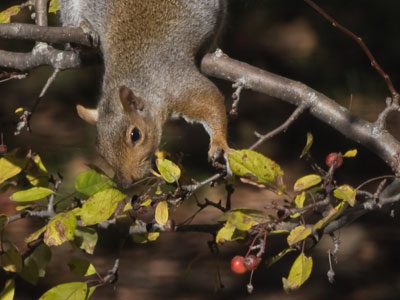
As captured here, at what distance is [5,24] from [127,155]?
41 centimetres

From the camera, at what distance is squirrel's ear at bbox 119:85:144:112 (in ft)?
6.11

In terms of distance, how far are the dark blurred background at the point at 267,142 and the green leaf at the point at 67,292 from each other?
60.8 inches

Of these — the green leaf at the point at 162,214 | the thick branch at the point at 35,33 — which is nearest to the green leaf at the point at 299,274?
the green leaf at the point at 162,214

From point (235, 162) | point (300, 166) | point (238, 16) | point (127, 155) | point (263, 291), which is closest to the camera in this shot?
point (235, 162)

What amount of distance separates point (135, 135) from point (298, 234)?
749 millimetres

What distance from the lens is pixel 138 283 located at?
3119mm

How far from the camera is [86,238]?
1.44 meters

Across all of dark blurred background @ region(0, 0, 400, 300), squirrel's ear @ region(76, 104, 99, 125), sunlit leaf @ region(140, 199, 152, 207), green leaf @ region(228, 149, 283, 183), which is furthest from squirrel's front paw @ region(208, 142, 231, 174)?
dark blurred background @ region(0, 0, 400, 300)

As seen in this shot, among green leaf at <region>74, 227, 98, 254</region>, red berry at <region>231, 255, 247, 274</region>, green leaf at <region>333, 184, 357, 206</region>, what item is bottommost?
green leaf at <region>74, 227, 98, 254</region>

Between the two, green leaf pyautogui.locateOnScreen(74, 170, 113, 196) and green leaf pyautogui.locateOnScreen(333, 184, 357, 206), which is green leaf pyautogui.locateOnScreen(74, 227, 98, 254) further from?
green leaf pyautogui.locateOnScreen(333, 184, 357, 206)

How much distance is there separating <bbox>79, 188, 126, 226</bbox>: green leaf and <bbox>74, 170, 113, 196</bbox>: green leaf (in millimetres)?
105

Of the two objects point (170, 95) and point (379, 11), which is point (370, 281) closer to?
point (379, 11)

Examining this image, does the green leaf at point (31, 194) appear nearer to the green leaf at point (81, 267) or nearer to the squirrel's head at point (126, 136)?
the green leaf at point (81, 267)

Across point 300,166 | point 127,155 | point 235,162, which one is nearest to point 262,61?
Answer: point 300,166
